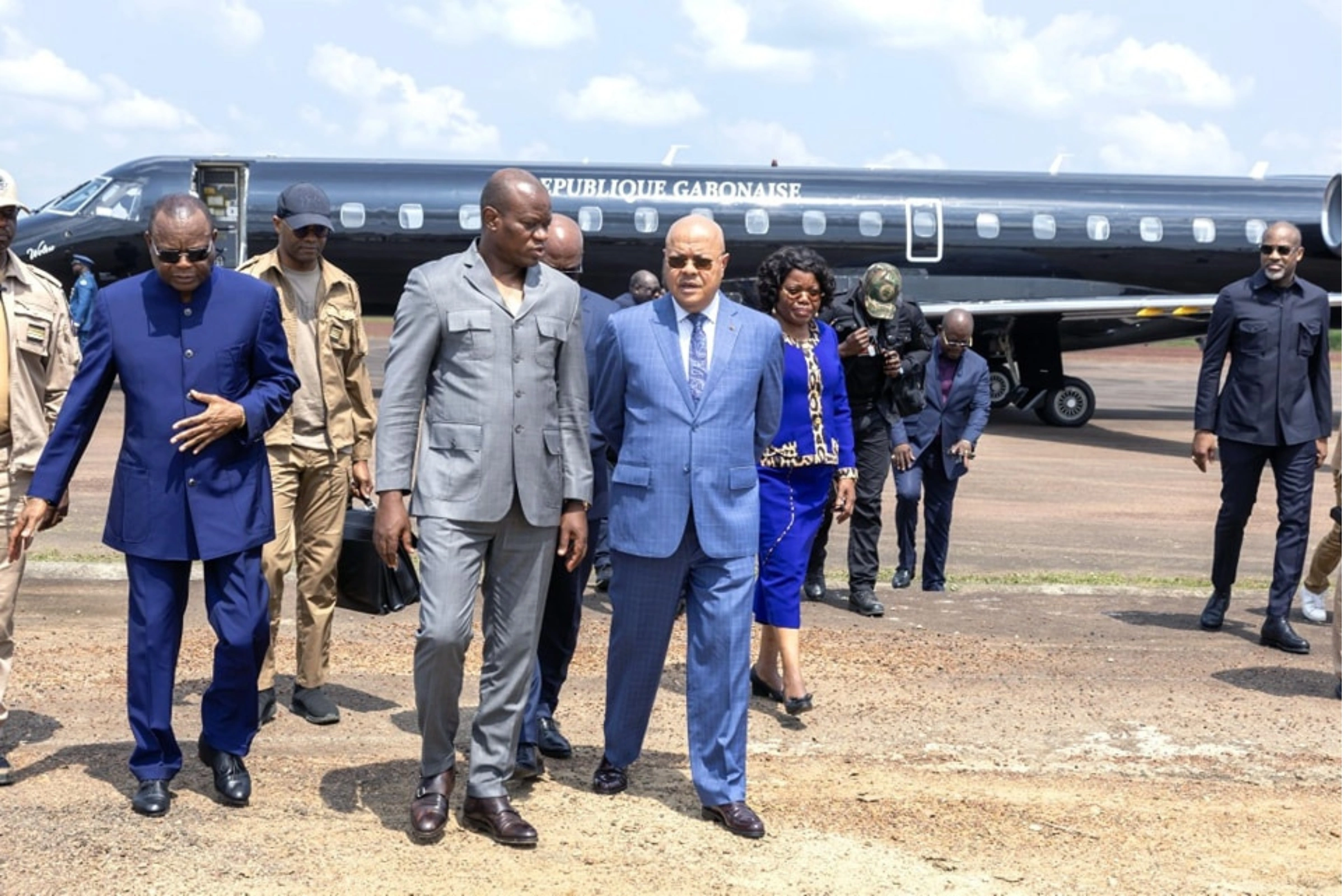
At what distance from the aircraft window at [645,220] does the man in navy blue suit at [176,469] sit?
56.4 ft

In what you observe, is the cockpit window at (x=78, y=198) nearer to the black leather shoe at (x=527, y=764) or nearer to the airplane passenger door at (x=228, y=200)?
the airplane passenger door at (x=228, y=200)

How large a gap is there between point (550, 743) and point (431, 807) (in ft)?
3.45

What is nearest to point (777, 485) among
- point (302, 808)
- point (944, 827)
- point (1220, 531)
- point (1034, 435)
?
point (944, 827)

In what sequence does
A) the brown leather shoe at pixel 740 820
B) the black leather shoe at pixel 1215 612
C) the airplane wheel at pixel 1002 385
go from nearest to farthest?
the brown leather shoe at pixel 740 820 < the black leather shoe at pixel 1215 612 < the airplane wheel at pixel 1002 385

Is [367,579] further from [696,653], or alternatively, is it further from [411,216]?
[411,216]

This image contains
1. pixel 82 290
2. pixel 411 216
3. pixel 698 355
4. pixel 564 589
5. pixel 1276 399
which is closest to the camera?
pixel 698 355

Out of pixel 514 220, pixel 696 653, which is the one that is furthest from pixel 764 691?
pixel 514 220

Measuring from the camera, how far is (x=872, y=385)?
9383mm

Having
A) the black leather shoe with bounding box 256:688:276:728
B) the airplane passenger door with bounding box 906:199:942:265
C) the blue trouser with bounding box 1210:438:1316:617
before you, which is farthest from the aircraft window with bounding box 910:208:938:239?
the black leather shoe with bounding box 256:688:276:728

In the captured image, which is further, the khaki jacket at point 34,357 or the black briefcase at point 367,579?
the black briefcase at point 367,579

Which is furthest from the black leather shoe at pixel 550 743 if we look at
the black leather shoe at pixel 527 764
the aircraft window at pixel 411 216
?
the aircraft window at pixel 411 216

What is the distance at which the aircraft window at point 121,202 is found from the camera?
22.2m

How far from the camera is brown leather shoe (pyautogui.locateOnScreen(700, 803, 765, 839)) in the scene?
533 cm

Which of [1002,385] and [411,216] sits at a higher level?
[411,216]
